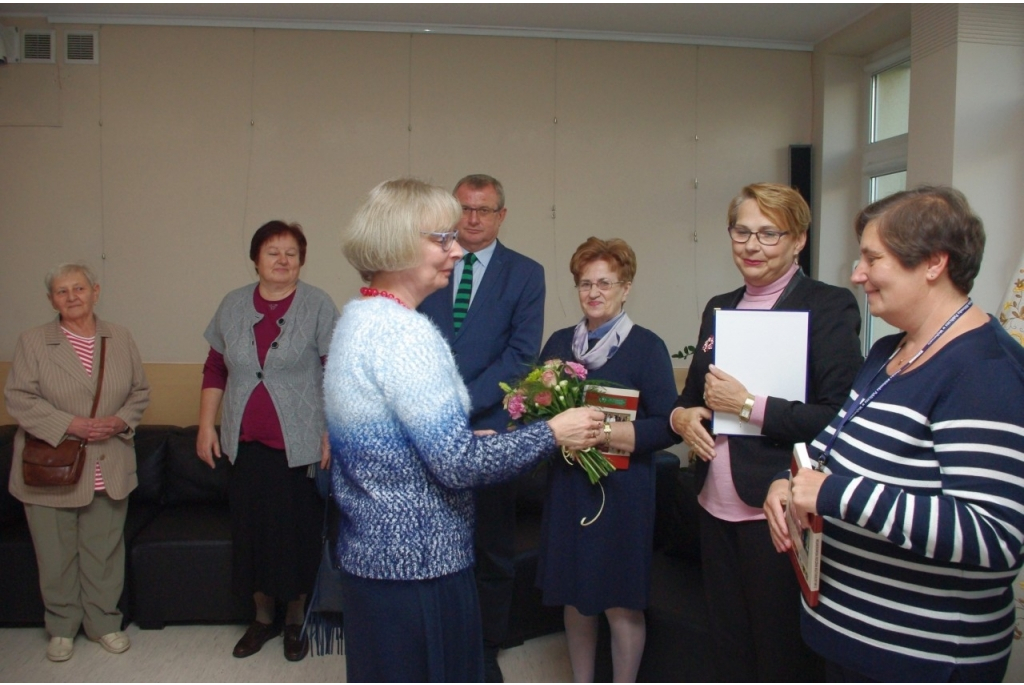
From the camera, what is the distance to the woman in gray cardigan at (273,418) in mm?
3098

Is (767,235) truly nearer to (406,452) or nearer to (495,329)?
(495,329)

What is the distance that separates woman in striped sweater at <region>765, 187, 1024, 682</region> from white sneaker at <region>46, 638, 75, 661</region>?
9.93 feet

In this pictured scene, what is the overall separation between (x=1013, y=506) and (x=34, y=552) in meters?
3.65

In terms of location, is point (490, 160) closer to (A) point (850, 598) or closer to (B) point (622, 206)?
(B) point (622, 206)

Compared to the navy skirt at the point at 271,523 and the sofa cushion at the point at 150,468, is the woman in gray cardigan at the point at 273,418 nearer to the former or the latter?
the navy skirt at the point at 271,523

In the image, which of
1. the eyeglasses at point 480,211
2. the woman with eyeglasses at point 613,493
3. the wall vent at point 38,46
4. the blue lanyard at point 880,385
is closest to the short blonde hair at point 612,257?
the woman with eyeglasses at point 613,493

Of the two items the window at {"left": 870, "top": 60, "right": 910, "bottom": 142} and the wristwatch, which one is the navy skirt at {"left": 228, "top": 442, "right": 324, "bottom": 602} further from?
the window at {"left": 870, "top": 60, "right": 910, "bottom": 142}

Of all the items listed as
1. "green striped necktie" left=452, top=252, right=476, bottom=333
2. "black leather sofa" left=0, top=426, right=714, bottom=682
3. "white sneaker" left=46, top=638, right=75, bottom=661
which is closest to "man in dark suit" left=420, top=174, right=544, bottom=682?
"green striped necktie" left=452, top=252, right=476, bottom=333

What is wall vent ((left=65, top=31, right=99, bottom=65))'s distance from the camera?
4.41m

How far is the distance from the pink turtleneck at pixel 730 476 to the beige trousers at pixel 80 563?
8.35 feet

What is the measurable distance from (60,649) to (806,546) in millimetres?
3078

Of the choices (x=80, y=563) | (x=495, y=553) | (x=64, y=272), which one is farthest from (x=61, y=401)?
(x=495, y=553)

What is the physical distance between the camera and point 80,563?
328cm

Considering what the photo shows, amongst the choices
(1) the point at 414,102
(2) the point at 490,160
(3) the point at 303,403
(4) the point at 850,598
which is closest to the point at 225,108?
(1) the point at 414,102
